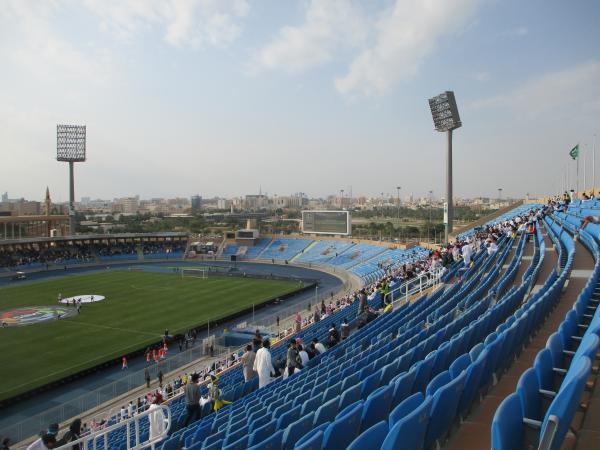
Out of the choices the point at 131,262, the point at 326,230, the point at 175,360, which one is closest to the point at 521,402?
the point at 175,360

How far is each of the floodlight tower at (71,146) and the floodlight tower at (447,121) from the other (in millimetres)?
47609

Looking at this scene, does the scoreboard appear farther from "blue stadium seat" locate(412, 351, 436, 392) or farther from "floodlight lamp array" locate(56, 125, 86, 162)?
"blue stadium seat" locate(412, 351, 436, 392)

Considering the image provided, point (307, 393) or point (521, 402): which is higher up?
point (521, 402)

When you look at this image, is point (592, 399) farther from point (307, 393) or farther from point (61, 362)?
point (61, 362)

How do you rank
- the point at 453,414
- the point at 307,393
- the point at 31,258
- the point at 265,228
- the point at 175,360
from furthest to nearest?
the point at 265,228 → the point at 31,258 → the point at 175,360 → the point at 307,393 → the point at 453,414

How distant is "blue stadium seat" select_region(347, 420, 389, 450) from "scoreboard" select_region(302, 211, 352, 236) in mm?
55526

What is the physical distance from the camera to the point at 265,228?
386 ft

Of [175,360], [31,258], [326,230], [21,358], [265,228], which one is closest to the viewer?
[175,360]

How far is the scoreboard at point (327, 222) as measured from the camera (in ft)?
193

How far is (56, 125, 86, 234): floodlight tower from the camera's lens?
63125 millimetres

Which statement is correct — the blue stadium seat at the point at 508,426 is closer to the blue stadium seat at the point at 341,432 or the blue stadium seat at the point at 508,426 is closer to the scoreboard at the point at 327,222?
the blue stadium seat at the point at 341,432

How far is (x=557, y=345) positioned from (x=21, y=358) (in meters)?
25.5

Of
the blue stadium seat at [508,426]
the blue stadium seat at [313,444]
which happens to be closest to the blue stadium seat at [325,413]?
the blue stadium seat at [313,444]

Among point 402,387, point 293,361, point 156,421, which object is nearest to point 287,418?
point 402,387
